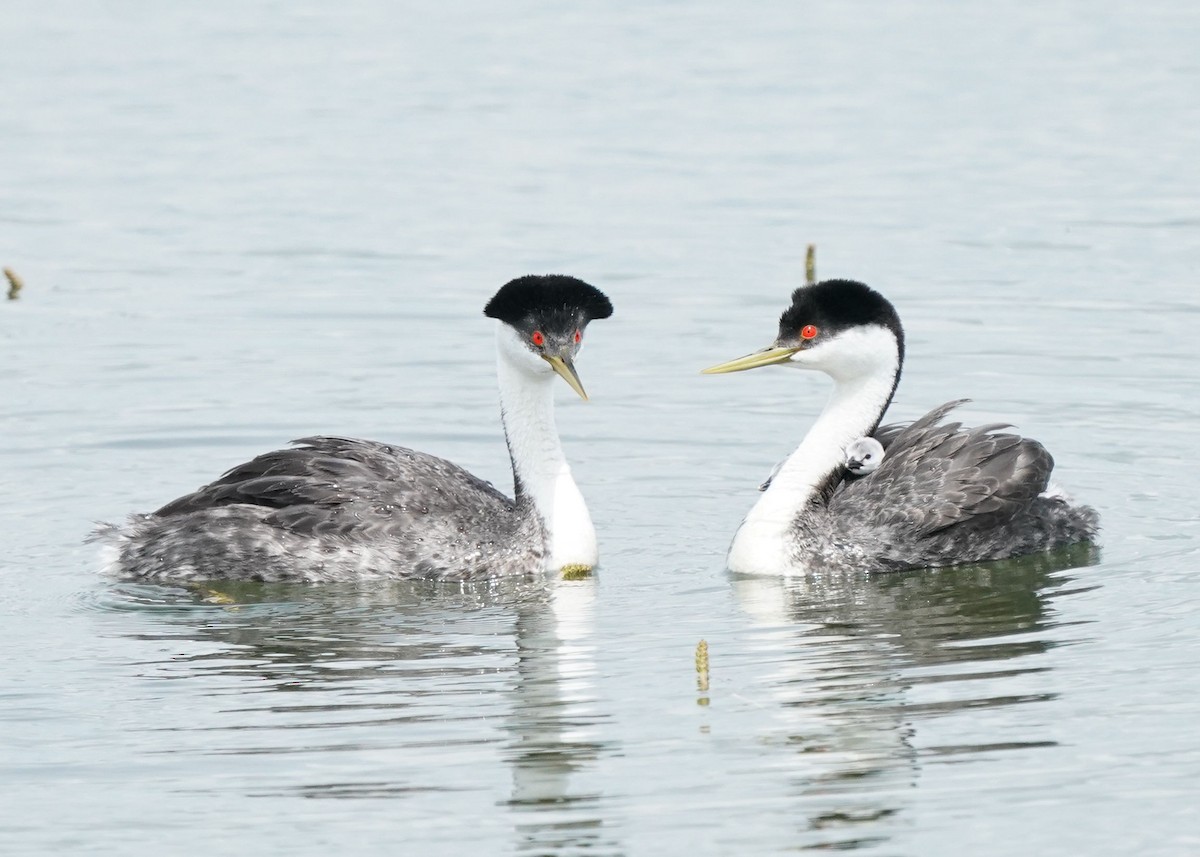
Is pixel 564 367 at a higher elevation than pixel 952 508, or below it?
higher

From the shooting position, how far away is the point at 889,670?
923cm

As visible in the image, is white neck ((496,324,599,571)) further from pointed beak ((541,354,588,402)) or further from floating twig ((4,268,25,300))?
floating twig ((4,268,25,300))

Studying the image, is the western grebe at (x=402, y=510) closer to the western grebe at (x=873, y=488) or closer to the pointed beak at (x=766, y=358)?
the pointed beak at (x=766, y=358)

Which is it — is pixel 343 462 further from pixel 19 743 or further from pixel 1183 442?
pixel 1183 442

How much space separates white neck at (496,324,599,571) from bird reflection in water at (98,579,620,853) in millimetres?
280

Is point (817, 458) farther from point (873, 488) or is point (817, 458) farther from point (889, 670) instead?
point (889, 670)

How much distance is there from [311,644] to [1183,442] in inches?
231

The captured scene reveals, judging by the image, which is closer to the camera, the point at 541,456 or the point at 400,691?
the point at 400,691

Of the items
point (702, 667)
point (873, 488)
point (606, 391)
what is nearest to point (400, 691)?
point (702, 667)

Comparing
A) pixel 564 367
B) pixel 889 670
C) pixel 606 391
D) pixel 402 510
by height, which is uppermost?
pixel 606 391

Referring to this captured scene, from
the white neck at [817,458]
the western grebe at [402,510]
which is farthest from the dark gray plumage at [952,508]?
the western grebe at [402,510]

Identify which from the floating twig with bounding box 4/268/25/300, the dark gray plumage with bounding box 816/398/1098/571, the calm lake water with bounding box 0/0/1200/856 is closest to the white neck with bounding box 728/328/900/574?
the dark gray plumage with bounding box 816/398/1098/571

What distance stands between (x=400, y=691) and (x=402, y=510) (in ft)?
7.61

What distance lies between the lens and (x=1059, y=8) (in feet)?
95.6
